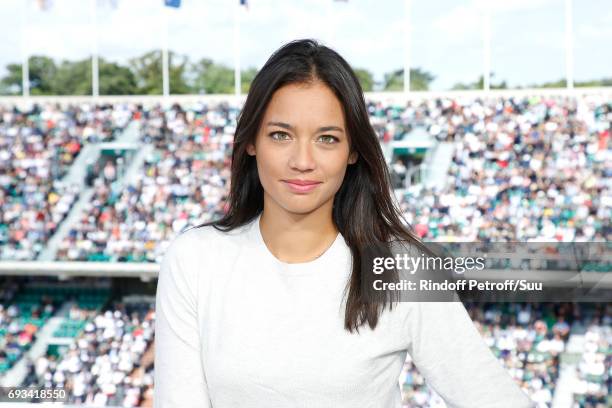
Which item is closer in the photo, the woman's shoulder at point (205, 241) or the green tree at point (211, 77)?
the woman's shoulder at point (205, 241)

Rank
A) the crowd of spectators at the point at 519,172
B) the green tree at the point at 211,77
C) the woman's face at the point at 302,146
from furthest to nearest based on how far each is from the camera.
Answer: the green tree at the point at 211,77, the crowd of spectators at the point at 519,172, the woman's face at the point at 302,146

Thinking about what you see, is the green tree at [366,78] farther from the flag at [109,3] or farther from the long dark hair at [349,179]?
the long dark hair at [349,179]

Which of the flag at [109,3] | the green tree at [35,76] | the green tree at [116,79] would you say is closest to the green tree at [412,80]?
the green tree at [116,79]

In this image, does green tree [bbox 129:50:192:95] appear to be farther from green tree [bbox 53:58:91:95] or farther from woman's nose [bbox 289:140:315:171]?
woman's nose [bbox 289:140:315:171]

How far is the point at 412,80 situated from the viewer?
12.6 meters

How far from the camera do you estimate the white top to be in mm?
888

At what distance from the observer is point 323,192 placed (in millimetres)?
921

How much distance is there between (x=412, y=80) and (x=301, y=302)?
11917 millimetres

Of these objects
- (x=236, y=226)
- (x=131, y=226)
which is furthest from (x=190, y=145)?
(x=236, y=226)

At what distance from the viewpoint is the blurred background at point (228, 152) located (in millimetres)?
8648

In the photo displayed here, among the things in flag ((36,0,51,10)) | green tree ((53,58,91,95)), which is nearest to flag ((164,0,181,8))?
green tree ((53,58,91,95))

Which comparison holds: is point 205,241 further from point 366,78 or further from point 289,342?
point 366,78

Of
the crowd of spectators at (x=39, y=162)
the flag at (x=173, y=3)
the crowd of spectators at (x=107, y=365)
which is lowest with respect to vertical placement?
the crowd of spectators at (x=107, y=365)

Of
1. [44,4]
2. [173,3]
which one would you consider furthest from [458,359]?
[44,4]
